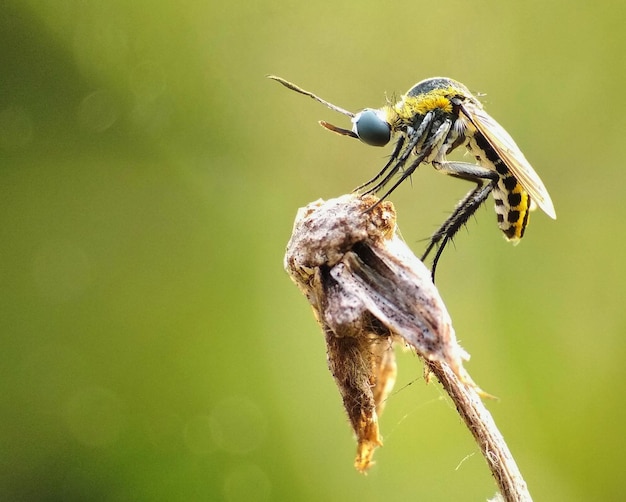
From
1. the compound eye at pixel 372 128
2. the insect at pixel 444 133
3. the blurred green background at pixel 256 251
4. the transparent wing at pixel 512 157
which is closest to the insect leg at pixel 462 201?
the insect at pixel 444 133

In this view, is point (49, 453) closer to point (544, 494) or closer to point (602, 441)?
point (544, 494)

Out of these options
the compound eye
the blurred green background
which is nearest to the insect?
the compound eye

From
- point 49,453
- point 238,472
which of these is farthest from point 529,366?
point 49,453

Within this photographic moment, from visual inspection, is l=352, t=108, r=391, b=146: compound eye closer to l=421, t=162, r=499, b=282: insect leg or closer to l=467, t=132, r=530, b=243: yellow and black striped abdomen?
l=421, t=162, r=499, b=282: insect leg

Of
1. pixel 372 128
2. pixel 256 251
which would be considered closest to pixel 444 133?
pixel 372 128

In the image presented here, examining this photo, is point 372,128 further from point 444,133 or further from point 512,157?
point 512,157

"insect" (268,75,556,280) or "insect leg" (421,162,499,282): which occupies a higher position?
"insect" (268,75,556,280)

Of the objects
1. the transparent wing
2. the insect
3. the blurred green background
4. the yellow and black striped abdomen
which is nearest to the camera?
the transparent wing
